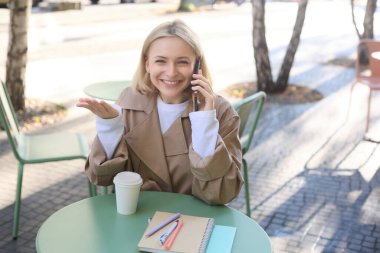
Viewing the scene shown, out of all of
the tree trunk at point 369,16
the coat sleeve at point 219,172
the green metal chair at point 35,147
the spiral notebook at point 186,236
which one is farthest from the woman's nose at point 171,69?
the tree trunk at point 369,16

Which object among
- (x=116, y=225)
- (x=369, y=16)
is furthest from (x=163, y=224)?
(x=369, y=16)

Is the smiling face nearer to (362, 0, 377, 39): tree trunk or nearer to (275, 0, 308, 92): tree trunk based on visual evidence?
(275, 0, 308, 92): tree trunk

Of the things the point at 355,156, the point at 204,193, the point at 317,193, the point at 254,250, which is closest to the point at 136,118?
the point at 204,193

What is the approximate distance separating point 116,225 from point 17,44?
4576 mm

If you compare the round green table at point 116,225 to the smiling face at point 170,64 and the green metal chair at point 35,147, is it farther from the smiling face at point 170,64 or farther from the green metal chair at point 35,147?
the green metal chair at point 35,147

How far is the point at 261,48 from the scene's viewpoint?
306 inches

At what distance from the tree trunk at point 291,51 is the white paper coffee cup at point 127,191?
6.31 metres

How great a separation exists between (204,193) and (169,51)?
25.5 inches

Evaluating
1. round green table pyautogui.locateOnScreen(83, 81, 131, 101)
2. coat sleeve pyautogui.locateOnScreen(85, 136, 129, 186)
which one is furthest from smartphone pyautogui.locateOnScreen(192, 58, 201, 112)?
round green table pyautogui.locateOnScreen(83, 81, 131, 101)

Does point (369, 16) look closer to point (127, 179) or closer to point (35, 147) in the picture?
point (35, 147)

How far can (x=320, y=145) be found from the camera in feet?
18.7

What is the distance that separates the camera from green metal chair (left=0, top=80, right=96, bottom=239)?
3.32m

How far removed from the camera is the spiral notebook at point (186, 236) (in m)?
1.76

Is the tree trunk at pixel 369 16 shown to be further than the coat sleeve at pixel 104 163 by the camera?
Yes
